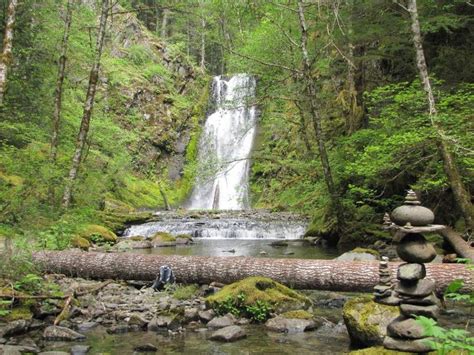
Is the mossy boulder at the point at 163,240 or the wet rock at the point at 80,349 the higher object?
the mossy boulder at the point at 163,240

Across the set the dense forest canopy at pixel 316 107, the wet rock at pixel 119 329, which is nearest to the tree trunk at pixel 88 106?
the dense forest canopy at pixel 316 107

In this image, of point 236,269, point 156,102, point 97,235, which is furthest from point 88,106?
point 156,102

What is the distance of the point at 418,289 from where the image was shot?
4.04 meters

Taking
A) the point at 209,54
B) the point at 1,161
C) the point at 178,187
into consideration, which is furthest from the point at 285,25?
the point at 209,54

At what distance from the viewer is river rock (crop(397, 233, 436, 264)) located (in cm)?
402

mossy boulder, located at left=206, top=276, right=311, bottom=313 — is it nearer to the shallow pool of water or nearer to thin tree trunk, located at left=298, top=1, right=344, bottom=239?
the shallow pool of water

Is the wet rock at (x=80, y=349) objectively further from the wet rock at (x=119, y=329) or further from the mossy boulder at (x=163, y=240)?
the mossy boulder at (x=163, y=240)

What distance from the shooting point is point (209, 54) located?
5831 cm

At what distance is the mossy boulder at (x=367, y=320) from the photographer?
215 inches

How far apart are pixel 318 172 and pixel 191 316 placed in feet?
34.4

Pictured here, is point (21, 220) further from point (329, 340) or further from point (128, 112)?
point (128, 112)

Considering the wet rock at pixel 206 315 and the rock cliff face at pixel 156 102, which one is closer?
the wet rock at pixel 206 315

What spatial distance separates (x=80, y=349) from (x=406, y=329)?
13.2ft

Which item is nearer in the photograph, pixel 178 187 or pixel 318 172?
pixel 318 172
